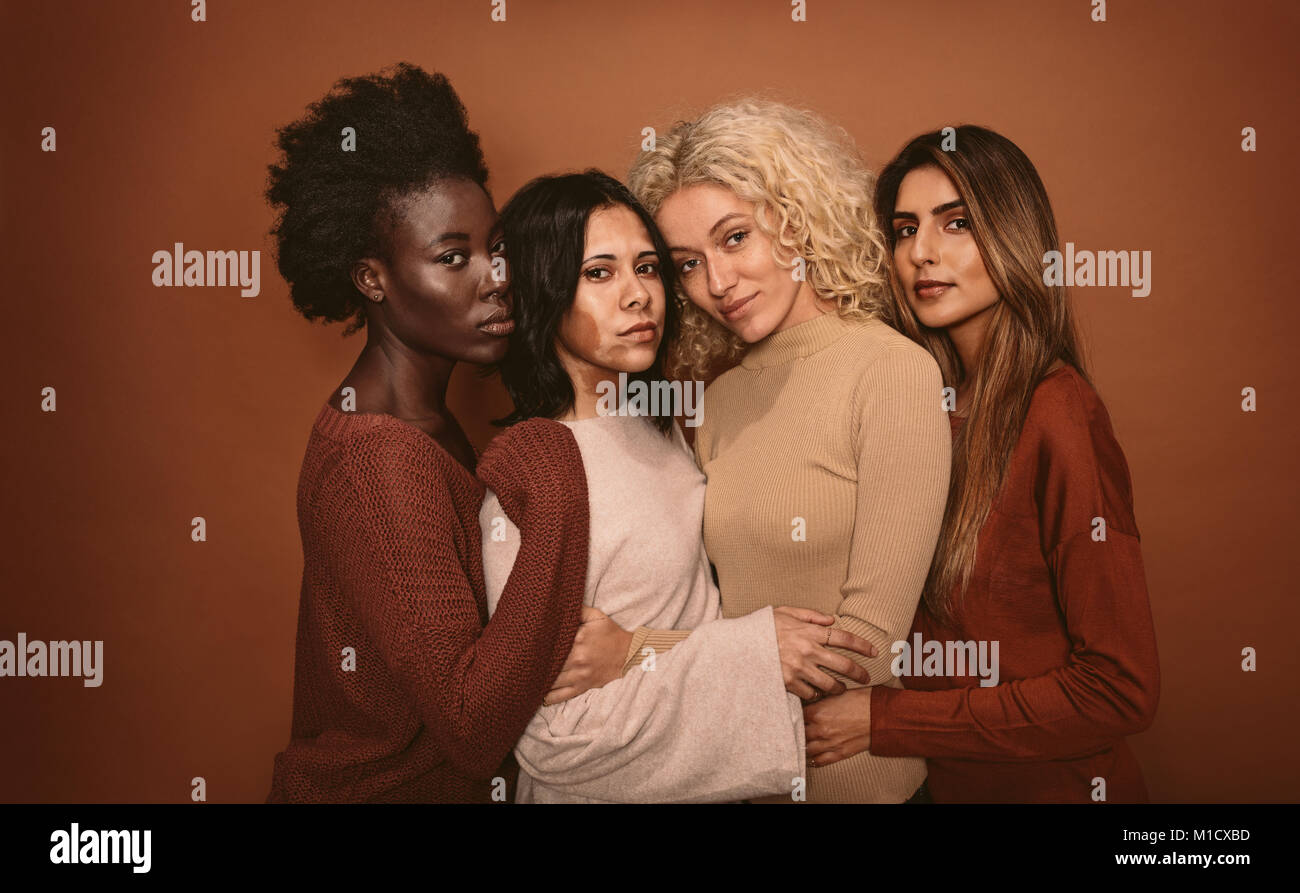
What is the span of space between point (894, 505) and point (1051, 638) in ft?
1.52

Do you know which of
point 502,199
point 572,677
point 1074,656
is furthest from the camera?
point 502,199

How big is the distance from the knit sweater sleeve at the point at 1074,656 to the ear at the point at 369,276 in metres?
1.33

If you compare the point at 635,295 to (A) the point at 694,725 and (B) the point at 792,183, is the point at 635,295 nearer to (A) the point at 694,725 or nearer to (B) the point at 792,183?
(B) the point at 792,183

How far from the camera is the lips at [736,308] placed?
1979 millimetres

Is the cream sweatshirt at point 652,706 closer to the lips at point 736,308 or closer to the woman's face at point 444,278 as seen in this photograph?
the woman's face at point 444,278

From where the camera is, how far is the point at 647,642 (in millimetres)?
1782

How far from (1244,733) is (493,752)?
2.17 m

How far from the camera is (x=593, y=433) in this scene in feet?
6.20

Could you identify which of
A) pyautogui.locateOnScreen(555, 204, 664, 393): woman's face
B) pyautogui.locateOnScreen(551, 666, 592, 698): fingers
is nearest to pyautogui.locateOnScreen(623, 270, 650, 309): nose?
pyautogui.locateOnScreen(555, 204, 664, 393): woman's face

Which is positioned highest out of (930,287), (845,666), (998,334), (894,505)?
(930,287)

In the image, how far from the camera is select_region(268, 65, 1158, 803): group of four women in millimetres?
1714

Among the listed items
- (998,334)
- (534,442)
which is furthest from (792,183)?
(534,442)

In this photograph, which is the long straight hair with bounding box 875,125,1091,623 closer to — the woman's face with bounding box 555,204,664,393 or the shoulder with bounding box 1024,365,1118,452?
the shoulder with bounding box 1024,365,1118,452
